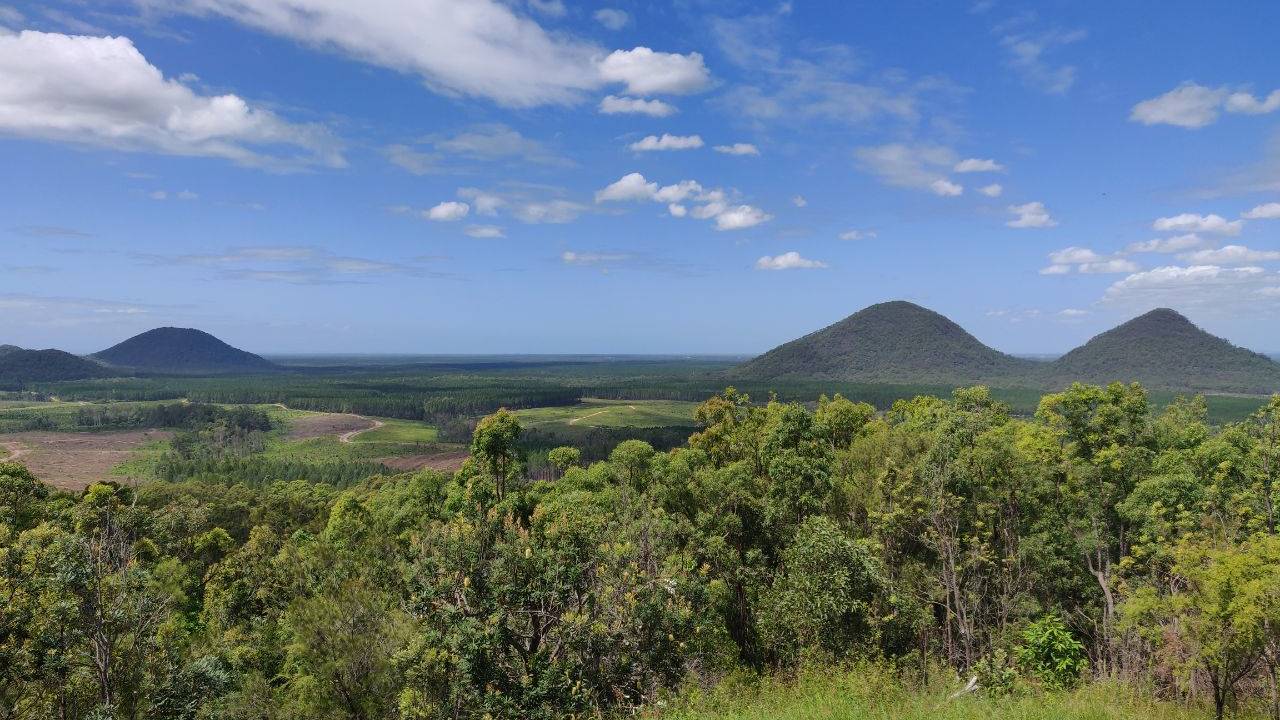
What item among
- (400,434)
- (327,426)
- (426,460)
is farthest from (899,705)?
(327,426)

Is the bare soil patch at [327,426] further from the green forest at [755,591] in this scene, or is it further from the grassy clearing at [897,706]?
the grassy clearing at [897,706]

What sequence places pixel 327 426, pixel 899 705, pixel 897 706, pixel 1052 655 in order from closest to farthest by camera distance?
pixel 897 706 → pixel 899 705 → pixel 1052 655 → pixel 327 426

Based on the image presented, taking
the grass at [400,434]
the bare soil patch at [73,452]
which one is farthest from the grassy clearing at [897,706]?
the grass at [400,434]

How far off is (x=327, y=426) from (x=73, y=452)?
58529 mm

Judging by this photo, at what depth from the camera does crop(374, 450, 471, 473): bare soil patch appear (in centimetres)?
11975

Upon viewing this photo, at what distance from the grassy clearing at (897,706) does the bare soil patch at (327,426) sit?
165m

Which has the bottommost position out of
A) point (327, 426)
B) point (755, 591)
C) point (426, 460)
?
point (426, 460)

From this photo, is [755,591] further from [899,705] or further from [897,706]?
[897,706]

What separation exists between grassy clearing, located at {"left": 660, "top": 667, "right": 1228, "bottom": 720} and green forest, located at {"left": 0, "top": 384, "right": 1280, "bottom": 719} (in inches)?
4.8

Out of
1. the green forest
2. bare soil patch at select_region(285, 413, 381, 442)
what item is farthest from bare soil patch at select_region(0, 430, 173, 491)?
the green forest

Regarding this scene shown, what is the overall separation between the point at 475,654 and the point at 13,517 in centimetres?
4587

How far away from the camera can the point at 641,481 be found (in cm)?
3100

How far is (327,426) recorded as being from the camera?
601 ft

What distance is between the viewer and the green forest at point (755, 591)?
44.7ft
